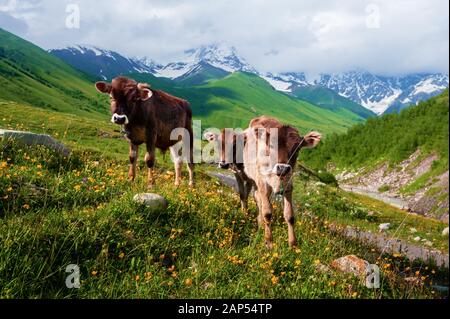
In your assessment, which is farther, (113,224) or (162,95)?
(162,95)

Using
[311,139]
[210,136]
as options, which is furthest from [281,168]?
[210,136]

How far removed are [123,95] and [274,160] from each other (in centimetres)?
421

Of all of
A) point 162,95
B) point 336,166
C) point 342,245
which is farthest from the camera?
point 336,166

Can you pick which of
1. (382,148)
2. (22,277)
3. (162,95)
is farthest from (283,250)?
(382,148)

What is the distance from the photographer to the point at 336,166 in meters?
119

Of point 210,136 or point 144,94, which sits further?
point 144,94

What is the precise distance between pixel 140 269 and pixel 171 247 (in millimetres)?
909

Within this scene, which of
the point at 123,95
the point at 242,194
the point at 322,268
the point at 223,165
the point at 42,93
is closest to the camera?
the point at 322,268

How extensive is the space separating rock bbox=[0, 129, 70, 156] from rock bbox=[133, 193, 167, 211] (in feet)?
17.5

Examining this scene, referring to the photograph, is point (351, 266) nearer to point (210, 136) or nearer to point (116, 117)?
point (210, 136)

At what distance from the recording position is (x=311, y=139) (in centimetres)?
798

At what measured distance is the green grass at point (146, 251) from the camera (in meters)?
5.59

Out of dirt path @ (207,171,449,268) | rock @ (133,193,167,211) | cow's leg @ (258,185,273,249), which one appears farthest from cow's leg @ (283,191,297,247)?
rock @ (133,193,167,211)

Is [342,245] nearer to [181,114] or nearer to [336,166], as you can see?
[181,114]
